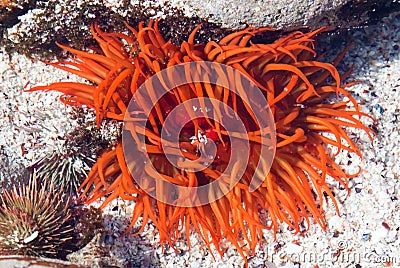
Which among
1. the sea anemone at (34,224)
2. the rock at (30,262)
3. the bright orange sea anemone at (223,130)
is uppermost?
the bright orange sea anemone at (223,130)

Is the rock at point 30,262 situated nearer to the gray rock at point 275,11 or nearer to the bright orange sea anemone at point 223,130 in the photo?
the bright orange sea anemone at point 223,130

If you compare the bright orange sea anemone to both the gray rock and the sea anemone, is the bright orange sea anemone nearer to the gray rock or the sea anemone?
the gray rock

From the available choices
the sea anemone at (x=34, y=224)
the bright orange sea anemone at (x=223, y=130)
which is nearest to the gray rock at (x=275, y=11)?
the bright orange sea anemone at (x=223, y=130)

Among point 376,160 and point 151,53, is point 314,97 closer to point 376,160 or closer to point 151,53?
point 376,160

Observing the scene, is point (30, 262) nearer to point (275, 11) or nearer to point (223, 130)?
point (223, 130)

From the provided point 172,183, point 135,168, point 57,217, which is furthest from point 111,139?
point 57,217

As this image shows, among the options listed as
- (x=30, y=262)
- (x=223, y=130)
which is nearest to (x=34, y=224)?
(x=30, y=262)

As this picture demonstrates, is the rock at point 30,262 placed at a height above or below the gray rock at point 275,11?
below

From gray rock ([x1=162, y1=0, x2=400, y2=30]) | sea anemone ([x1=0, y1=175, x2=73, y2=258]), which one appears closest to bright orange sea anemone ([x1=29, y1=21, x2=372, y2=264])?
gray rock ([x1=162, y1=0, x2=400, y2=30])
